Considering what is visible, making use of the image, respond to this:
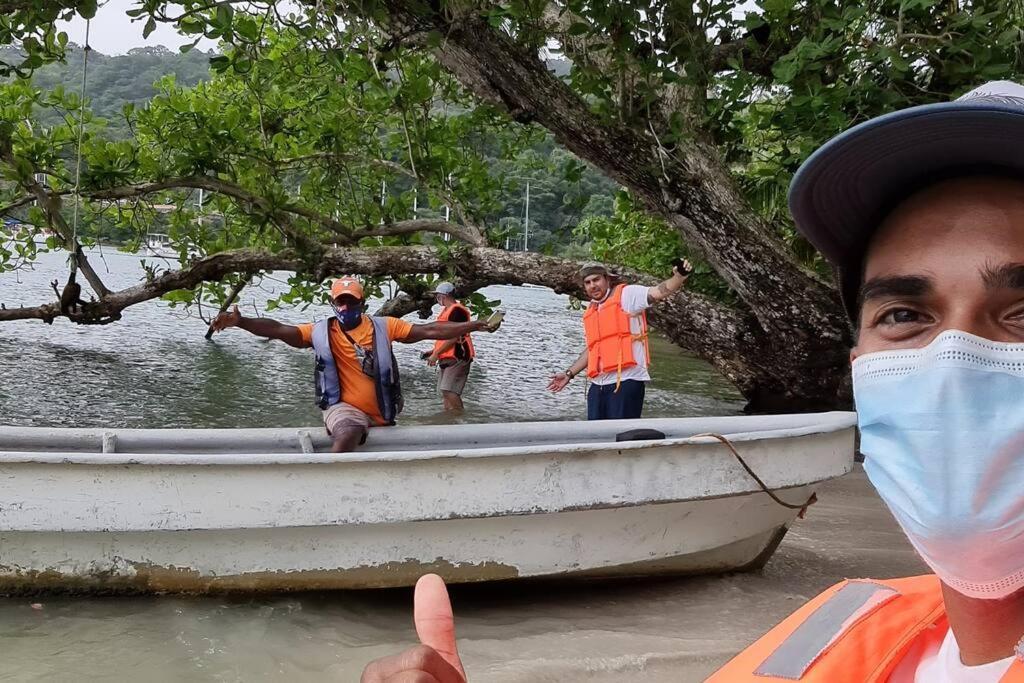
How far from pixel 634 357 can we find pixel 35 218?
7917 millimetres

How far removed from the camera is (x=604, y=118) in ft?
29.7

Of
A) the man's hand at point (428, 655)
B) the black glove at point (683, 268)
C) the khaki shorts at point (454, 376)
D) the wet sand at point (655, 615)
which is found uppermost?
the black glove at point (683, 268)

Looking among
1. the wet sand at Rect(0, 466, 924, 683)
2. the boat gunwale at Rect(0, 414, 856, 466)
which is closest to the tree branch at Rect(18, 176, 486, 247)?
the boat gunwale at Rect(0, 414, 856, 466)

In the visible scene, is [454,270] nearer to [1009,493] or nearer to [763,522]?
[763,522]

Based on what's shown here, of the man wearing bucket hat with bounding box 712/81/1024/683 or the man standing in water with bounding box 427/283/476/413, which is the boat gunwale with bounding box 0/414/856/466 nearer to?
the man wearing bucket hat with bounding box 712/81/1024/683

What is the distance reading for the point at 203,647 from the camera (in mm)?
4730

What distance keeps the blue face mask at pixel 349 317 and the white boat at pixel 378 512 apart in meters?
1.92

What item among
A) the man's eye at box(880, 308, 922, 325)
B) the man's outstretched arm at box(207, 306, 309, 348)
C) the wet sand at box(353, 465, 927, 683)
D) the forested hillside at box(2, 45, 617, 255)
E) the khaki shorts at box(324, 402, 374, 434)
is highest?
the forested hillside at box(2, 45, 617, 255)

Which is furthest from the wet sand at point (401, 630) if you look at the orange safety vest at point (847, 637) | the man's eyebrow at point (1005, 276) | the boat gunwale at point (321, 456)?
the man's eyebrow at point (1005, 276)

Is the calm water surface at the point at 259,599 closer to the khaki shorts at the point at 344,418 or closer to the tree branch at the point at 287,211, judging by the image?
the khaki shorts at the point at 344,418

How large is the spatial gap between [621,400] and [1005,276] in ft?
23.2

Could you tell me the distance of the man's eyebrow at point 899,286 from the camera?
4.24 feet

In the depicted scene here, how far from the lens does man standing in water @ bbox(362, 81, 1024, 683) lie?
1188 mm

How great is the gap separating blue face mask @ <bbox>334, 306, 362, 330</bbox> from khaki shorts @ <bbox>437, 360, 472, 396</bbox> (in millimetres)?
5120
